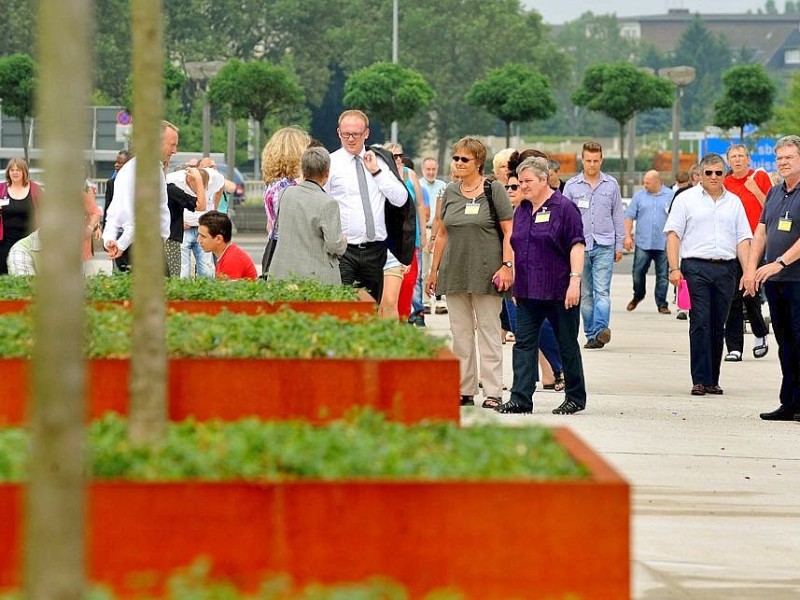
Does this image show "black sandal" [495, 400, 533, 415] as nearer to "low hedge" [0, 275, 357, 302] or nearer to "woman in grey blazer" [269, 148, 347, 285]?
Result: "woman in grey blazer" [269, 148, 347, 285]

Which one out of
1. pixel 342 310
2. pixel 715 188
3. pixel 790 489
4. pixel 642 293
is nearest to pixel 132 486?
pixel 342 310

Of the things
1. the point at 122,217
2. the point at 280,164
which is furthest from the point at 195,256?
the point at 122,217

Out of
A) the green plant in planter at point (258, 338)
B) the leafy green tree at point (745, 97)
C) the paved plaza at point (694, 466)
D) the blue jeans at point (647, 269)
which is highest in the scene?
the leafy green tree at point (745, 97)

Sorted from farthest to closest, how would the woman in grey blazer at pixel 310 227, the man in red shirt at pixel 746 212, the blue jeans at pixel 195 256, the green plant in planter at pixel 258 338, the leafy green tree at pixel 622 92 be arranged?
the leafy green tree at pixel 622 92, the blue jeans at pixel 195 256, the man in red shirt at pixel 746 212, the woman in grey blazer at pixel 310 227, the green plant in planter at pixel 258 338

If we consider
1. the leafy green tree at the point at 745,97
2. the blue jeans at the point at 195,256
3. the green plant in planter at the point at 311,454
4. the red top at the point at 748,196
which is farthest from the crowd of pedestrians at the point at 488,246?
the leafy green tree at the point at 745,97

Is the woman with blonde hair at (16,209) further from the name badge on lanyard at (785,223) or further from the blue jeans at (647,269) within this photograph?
the blue jeans at (647,269)

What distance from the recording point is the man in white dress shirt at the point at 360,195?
1222cm

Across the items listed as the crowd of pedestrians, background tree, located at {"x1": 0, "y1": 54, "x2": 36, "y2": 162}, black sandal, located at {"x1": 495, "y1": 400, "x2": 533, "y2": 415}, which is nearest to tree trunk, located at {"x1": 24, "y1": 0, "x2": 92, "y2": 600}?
the crowd of pedestrians

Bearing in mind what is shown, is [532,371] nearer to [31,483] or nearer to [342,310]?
[342,310]

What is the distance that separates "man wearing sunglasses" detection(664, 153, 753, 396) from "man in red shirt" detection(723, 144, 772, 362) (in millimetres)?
2611

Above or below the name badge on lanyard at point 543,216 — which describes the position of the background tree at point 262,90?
above

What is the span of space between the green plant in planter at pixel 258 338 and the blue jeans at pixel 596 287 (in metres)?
8.71

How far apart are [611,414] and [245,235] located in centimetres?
3401

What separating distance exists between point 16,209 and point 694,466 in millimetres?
7469
